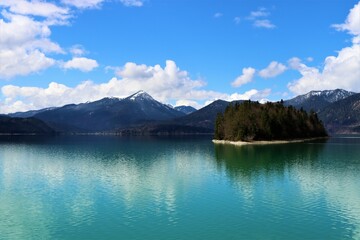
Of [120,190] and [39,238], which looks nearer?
[39,238]

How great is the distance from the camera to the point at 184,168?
4146 inches

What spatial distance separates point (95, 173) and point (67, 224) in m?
47.9

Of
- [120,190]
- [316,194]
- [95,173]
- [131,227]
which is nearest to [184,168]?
[95,173]

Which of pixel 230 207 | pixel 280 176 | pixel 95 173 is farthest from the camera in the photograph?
pixel 95 173

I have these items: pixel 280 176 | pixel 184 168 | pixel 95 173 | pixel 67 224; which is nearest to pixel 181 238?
pixel 67 224

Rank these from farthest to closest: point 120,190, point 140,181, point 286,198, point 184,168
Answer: point 184,168 < point 140,181 < point 120,190 < point 286,198

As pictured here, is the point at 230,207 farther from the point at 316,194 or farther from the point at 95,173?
the point at 95,173

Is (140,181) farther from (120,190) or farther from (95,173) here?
(95,173)

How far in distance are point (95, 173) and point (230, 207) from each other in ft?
155

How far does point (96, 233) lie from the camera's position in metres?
41.5

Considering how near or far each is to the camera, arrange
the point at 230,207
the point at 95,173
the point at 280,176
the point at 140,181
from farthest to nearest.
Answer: the point at 95,173 < the point at 280,176 < the point at 140,181 < the point at 230,207

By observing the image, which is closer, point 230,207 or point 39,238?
point 39,238

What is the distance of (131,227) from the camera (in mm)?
43750

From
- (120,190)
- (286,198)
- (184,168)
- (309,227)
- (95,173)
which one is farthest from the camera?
(184,168)
